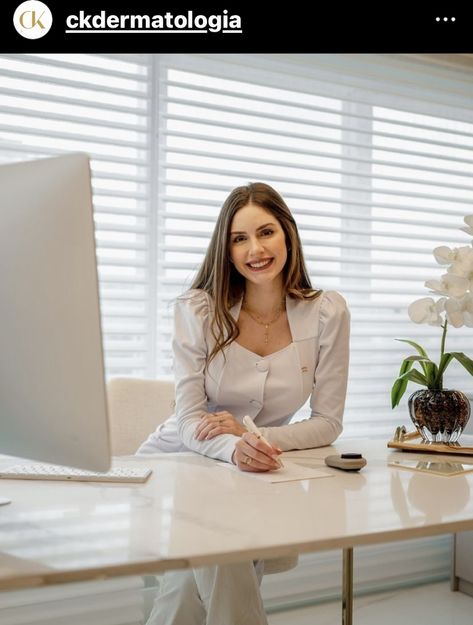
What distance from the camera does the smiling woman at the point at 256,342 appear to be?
1.82m

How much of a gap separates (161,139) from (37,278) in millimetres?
1921

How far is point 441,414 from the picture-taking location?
1732 mm

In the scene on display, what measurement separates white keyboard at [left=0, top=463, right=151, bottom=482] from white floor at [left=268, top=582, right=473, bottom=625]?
1.53 m

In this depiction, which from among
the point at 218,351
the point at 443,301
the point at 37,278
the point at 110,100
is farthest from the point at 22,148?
the point at 37,278

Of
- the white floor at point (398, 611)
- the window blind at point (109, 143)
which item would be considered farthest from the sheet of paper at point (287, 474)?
the white floor at point (398, 611)

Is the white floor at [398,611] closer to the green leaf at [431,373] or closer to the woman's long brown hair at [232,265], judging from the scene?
the green leaf at [431,373]

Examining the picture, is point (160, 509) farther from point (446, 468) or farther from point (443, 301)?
point (443, 301)

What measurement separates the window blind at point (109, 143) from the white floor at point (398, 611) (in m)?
1.12

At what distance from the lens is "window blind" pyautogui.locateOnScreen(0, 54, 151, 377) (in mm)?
2467

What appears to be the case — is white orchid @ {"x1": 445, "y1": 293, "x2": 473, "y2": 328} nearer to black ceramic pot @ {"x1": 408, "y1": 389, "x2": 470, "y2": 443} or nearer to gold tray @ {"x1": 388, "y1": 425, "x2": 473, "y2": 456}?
black ceramic pot @ {"x1": 408, "y1": 389, "x2": 470, "y2": 443}

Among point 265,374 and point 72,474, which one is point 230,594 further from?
point 265,374

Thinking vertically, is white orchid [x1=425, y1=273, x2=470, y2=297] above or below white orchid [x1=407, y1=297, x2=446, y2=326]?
above

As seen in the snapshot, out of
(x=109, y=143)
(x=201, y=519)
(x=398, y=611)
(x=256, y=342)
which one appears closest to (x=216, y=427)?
(x=256, y=342)
